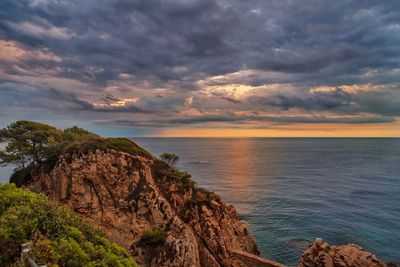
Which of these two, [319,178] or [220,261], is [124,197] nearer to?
[220,261]

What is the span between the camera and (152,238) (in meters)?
28.0

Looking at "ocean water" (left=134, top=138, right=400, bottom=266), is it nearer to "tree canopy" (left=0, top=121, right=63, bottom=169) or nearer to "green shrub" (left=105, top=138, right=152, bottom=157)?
"green shrub" (left=105, top=138, right=152, bottom=157)

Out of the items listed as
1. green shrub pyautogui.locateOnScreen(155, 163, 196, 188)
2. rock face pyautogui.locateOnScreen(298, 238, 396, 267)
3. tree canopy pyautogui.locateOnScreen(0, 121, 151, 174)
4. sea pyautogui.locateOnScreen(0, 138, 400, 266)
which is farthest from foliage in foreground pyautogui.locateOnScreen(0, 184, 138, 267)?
sea pyautogui.locateOnScreen(0, 138, 400, 266)

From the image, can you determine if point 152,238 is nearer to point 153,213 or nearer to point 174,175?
point 153,213

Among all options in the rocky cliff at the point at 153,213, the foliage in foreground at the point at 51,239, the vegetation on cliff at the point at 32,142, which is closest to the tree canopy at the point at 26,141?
the vegetation on cliff at the point at 32,142

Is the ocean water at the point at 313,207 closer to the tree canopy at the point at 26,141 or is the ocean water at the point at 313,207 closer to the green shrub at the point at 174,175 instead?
the green shrub at the point at 174,175

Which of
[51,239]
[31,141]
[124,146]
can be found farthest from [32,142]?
[51,239]

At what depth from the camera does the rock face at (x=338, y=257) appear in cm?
2748

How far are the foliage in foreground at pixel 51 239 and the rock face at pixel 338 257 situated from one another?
21.1 m

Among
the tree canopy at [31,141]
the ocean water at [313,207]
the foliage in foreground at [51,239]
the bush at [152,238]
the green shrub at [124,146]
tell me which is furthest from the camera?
the ocean water at [313,207]

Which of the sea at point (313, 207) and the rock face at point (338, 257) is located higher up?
the rock face at point (338, 257)

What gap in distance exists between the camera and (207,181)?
9031 cm

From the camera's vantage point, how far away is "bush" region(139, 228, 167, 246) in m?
27.8

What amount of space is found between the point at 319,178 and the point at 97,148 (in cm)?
8104
